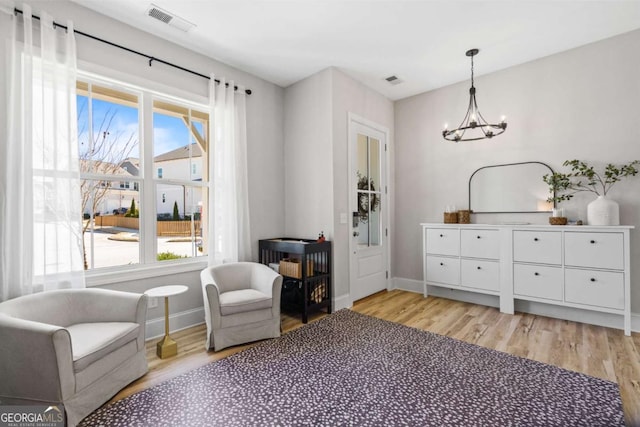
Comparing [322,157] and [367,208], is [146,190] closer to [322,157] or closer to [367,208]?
[322,157]

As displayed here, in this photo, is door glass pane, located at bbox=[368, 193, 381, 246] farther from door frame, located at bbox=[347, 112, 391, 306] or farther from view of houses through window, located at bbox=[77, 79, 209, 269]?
view of houses through window, located at bbox=[77, 79, 209, 269]

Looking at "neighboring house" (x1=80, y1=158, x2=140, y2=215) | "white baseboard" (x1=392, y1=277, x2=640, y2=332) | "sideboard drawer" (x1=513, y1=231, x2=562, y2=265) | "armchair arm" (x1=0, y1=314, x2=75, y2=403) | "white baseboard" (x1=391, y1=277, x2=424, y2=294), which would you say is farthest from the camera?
"white baseboard" (x1=391, y1=277, x2=424, y2=294)

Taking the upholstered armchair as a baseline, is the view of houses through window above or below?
above

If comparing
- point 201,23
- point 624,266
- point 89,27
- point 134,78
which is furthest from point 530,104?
point 89,27

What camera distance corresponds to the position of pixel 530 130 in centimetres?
364

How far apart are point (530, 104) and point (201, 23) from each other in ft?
12.4

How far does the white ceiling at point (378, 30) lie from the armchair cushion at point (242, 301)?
8.35ft

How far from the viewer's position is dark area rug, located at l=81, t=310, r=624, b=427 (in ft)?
5.76

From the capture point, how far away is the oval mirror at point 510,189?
3564 mm

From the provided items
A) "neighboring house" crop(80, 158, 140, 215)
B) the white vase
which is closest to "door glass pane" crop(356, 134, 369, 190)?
the white vase

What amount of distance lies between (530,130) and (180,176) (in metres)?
4.13

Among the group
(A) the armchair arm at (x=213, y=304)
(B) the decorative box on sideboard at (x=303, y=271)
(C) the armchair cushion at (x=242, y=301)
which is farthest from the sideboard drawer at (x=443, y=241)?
(A) the armchair arm at (x=213, y=304)

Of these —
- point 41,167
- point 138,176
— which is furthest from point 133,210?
point 41,167

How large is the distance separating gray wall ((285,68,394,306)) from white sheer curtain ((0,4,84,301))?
233cm
